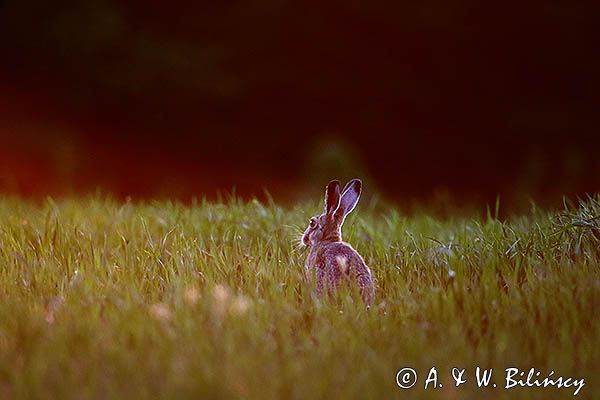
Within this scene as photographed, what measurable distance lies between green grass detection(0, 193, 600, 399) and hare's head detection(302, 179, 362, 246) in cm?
19

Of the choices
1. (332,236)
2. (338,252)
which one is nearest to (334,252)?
(338,252)

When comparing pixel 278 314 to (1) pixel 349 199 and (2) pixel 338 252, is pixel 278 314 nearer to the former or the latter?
(2) pixel 338 252

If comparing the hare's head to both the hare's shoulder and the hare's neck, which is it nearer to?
the hare's neck

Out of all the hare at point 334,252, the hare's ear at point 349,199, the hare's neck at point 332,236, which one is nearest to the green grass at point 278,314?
the hare at point 334,252

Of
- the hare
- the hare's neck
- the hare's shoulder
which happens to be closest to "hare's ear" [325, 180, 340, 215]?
the hare

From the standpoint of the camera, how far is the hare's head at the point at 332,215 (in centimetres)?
473

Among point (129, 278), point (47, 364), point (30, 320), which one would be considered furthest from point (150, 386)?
point (129, 278)

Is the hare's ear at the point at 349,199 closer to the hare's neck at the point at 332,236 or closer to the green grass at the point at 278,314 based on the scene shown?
the hare's neck at the point at 332,236

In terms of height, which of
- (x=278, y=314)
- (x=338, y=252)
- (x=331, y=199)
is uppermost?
(x=331, y=199)

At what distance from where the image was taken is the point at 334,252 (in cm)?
440

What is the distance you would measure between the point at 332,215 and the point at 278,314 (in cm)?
94

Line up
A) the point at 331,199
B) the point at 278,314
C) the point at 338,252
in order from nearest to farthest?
the point at 278,314 < the point at 338,252 < the point at 331,199

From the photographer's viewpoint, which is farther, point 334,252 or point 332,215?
point 332,215

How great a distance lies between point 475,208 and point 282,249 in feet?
7.30
